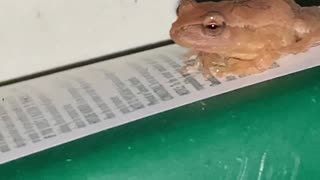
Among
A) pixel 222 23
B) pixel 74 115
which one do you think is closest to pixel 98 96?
pixel 74 115

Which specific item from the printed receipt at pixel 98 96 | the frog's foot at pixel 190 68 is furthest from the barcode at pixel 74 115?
the frog's foot at pixel 190 68

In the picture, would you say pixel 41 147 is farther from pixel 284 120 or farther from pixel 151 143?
pixel 284 120

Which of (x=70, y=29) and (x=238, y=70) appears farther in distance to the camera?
(x=70, y=29)

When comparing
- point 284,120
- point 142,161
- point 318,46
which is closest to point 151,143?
point 142,161

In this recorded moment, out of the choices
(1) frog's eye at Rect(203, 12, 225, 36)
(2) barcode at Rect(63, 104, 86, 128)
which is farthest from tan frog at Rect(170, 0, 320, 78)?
(2) barcode at Rect(63, 104, 86, 128)

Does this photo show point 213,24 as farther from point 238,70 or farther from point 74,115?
point 74,115

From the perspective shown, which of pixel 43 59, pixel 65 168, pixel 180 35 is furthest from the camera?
pixel 43 59
